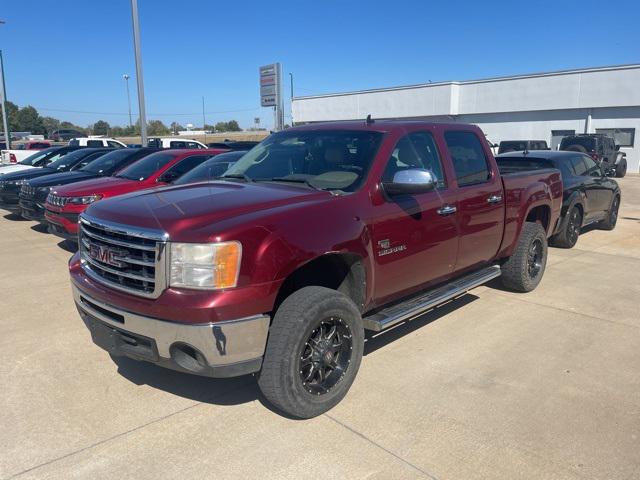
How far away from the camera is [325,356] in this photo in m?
3.55

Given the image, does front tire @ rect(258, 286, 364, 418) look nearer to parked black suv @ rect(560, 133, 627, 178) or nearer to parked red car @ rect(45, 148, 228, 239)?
parked red car @ rect(45, 148, 228, 239)

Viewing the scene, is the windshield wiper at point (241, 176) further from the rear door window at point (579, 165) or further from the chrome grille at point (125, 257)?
the rear door window at point (579, 165)

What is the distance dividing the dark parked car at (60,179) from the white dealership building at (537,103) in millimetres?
22467

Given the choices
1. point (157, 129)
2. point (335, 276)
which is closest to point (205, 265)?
point (335, 276)

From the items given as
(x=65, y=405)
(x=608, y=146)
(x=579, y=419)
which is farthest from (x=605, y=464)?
(x=608, y=146)

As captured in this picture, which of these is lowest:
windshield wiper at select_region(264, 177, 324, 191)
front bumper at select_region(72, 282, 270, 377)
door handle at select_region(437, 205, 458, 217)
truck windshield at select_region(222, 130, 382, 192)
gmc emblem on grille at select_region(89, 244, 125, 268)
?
front bumper at select_region(72, 282, 270, 377)

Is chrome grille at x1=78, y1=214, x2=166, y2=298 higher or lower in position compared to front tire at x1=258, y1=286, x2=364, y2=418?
higher

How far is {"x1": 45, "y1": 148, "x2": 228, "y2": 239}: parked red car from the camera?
764 centimetres

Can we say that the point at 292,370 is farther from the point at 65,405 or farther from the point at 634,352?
the point at 634,352

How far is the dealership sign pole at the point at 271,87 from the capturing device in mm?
32281

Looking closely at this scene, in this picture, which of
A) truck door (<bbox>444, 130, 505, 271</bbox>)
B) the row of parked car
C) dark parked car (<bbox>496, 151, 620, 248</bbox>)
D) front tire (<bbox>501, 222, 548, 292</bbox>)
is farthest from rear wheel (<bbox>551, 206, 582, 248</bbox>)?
truck door (<bbox>444, 130, 505, 271</bbox>)

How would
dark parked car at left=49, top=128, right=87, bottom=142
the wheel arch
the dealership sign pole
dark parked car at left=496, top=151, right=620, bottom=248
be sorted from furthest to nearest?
dark parked car at left=49, top=128, right=87, bottom=142, the dealership sign pole, dark parked car at left=496, top=151, right=620, bottom=248, the wheel arch

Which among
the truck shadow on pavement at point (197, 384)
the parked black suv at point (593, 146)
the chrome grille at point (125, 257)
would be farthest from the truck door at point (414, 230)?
the parked black suv at point (593, 146)

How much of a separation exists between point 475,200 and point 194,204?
2.74 meters
